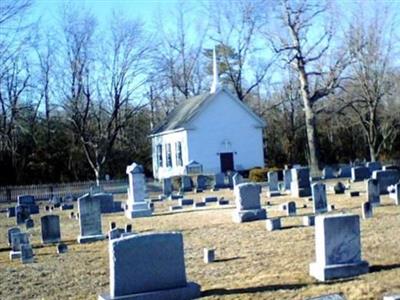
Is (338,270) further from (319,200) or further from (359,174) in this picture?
(359,174)

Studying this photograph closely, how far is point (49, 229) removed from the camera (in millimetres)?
15844

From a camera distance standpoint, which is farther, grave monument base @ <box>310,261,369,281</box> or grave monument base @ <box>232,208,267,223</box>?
grave monument base @ <box>232,208,267,223</box>

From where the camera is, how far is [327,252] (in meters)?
8.73

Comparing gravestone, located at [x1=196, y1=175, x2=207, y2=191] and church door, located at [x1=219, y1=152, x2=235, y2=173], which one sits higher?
church door, located at [x1=219, y1=152, x2=235, y2=173]

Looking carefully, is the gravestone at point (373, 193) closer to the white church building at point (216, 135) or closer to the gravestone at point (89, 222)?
the gravestone at point (89, 222)

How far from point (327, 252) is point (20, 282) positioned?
17.8ft

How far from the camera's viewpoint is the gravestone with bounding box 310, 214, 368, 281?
341 inches

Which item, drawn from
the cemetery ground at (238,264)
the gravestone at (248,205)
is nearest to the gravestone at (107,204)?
the cemetery ground at (238,264)

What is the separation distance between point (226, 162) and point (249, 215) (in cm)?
2751

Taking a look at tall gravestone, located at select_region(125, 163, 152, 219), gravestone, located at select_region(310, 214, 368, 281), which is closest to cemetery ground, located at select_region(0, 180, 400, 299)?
gravestone, located at select_region(310, 214, 368, 281)

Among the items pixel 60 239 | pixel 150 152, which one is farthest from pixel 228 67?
pixel 60 239

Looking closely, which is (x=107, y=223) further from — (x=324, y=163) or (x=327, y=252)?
(x=324, y=163)

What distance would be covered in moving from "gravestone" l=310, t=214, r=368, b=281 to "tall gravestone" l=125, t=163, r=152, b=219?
13156 millimetres

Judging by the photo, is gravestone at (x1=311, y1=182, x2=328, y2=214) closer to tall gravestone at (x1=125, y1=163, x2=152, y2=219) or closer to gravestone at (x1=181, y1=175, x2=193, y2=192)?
tall gravestone at (x1=125, y1=163, x2=152, y2=219)
